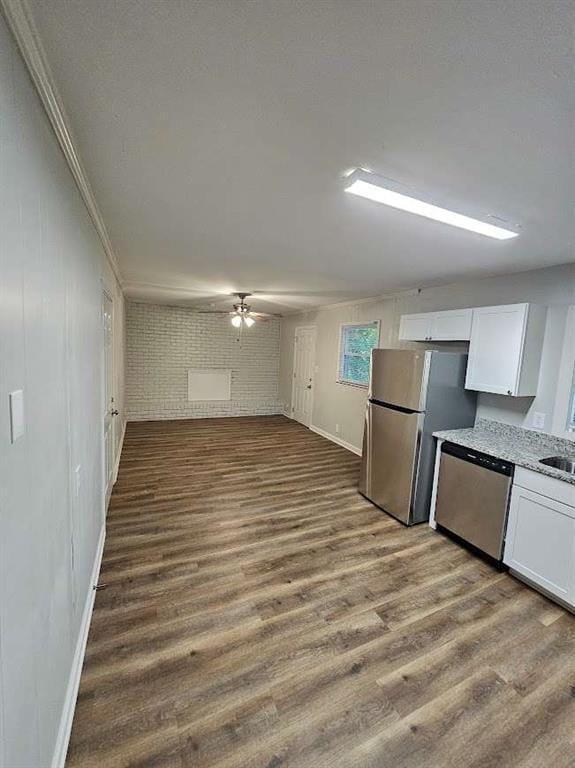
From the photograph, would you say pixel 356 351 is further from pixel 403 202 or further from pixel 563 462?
pixel 403 202

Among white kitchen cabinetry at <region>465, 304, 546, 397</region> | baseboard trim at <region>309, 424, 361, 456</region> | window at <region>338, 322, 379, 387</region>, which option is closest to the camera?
white kitchen cabinetry at <region>465, 304, 546, 397</region>

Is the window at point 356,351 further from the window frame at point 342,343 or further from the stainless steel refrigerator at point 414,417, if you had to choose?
the stainless steel refrigerator at point 414,417

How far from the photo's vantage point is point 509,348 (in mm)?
2850

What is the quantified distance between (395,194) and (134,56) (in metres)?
1.24

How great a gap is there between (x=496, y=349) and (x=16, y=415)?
3.38 meters

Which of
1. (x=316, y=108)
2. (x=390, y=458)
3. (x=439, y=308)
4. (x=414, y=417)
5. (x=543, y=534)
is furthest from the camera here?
(x=439, y=308)

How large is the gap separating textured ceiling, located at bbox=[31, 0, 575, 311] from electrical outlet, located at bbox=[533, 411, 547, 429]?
4.67ft

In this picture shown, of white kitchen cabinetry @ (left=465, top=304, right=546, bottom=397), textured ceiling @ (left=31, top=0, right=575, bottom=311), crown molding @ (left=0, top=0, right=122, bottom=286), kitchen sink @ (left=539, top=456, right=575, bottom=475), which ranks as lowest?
kitchen sink @ (left=539, top=456, right=575, bottom=475)

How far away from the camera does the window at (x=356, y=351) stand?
5168mm

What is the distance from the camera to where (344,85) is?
1.03 meters

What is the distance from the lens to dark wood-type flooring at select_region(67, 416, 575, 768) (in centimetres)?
138

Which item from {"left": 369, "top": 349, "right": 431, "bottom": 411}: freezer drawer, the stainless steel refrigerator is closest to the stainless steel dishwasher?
the stainless steel refrigerator

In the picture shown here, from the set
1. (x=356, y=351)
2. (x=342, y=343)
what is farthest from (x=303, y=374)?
(x=356, y=351)

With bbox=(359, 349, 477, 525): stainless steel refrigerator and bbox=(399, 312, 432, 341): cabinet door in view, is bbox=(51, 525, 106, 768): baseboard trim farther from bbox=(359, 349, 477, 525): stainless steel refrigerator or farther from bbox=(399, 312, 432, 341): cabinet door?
bbox=(399, 312, 432, 341): cabinet door
